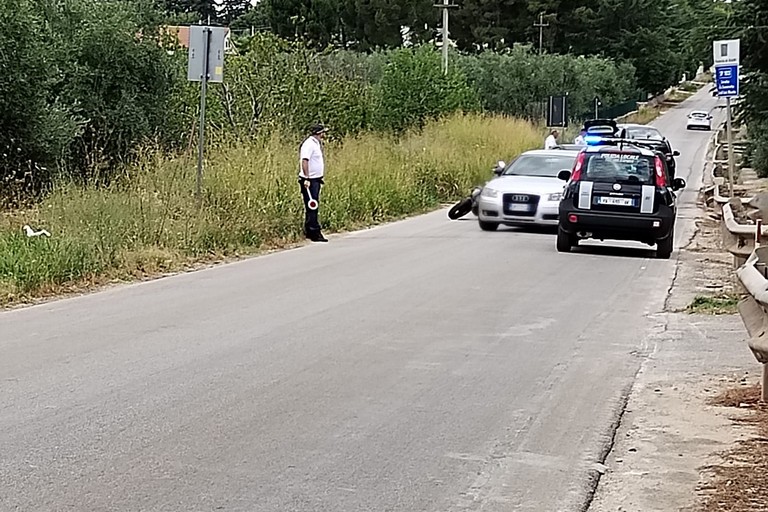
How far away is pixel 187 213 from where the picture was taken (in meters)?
18.2

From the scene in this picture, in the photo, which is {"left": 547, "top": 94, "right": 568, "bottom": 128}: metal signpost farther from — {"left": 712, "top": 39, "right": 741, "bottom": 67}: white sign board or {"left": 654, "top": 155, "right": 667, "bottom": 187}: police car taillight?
{"left": 654, "top": 155, "right": 667, "bottom": 187}: police car taillight

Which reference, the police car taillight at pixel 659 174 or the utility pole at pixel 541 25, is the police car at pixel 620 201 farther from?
the utility pole at pixel 541 25

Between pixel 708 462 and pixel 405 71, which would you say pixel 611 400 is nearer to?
pixel 708 462

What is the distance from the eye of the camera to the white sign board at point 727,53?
21.2m

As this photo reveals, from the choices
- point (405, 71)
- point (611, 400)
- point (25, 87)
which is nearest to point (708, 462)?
point (611, 400)

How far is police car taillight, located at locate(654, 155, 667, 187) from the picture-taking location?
18734 mm

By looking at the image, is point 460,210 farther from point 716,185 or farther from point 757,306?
point 757,306

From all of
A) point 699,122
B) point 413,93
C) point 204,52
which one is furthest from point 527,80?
point 204,52

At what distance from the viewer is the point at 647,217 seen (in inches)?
731

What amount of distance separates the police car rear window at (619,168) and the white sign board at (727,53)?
3468 millimetres

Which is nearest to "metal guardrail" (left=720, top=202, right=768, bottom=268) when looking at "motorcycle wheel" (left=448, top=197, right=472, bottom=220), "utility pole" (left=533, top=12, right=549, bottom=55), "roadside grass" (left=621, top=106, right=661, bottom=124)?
"motorcycle wheel" (left=448, top=197, right=472, bottom=220)

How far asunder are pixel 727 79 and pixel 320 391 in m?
14.8

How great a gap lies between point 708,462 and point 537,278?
8.68 m

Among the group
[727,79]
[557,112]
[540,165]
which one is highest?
[557,112]
